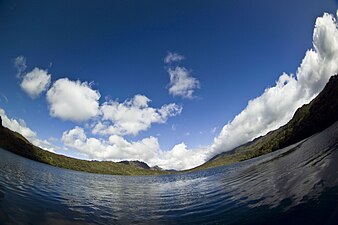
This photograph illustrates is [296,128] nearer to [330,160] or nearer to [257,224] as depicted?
[257,224]

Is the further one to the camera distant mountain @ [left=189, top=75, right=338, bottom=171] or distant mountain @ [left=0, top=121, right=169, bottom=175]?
distant mountain @ [left=189, top=75, right=338, bottom=171]

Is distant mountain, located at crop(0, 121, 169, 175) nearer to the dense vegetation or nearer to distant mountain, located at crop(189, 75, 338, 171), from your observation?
the dense vegetation

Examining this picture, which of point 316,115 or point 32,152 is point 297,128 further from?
point 32,152

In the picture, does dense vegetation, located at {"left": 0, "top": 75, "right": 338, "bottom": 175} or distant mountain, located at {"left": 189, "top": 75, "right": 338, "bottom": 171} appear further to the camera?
distant mountain, located at {"left": 189, "top": 75, "right": 338, "bottom": 171}

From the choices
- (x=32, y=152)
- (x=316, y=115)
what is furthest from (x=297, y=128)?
(x=32, y=152)

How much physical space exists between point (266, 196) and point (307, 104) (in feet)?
20.0

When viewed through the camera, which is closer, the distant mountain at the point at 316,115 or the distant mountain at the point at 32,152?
the distant mountain at the point at 32,152

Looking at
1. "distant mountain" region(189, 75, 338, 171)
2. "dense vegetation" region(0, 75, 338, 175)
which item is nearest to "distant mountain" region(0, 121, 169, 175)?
"dense vegetation" region(0, 75, 338, 175)

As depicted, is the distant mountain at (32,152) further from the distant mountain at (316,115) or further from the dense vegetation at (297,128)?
the distant mountain at (316,115)

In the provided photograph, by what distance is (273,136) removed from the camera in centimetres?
670

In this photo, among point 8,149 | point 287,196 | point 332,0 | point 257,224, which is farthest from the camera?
point 287,196

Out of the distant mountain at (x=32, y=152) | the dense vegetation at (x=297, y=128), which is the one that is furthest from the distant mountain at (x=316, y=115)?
the distant mountain at (x=32, y=152)

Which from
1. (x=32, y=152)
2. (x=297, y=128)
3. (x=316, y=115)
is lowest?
(x=297, y=128)

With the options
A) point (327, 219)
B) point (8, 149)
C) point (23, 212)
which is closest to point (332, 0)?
point (327, 219)
